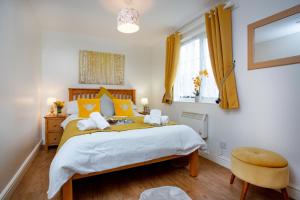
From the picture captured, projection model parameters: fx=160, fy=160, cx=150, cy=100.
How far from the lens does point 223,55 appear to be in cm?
228

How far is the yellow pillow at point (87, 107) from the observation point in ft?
9.47

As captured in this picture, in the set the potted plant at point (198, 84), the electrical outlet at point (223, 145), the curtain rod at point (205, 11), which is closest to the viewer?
the curtain rod at point (205, 11)

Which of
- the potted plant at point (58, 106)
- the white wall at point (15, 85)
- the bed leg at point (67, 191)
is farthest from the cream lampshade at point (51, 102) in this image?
the bed leg at point (67, 191)

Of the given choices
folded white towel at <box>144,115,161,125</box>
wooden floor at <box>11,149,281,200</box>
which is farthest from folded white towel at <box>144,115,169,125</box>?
wooden floor at <box>11,149,281,200</box>

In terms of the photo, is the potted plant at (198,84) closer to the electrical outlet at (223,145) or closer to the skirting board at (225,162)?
the electrical outlet at (223,145)

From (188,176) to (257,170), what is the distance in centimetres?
87

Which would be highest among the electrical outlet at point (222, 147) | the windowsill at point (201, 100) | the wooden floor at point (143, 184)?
the windowsill at point (201, 100)

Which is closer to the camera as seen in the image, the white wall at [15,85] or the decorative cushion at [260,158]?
the decorative cushion at [260,158]

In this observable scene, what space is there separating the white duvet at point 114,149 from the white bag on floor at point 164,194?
337 mm

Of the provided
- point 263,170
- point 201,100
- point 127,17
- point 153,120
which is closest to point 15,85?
point 127,17

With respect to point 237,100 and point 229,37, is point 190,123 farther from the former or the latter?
point 229,37

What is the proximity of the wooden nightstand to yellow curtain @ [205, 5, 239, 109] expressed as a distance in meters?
2.92

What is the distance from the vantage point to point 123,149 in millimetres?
1649

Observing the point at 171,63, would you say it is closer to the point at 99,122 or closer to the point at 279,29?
the point at 279,29
